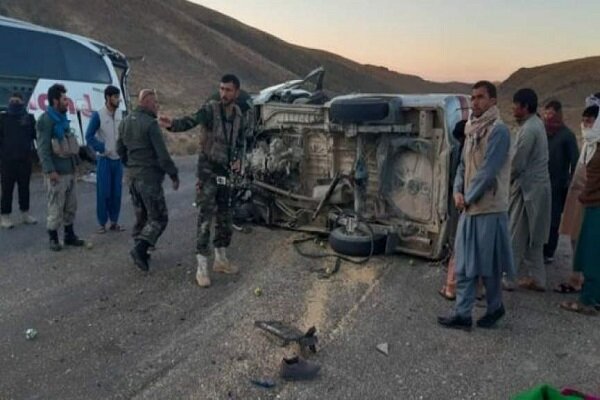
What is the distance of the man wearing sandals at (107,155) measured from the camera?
7137 mm

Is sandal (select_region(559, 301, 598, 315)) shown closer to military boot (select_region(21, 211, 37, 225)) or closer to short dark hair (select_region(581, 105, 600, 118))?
short dark hair (select_region(581, 105, 600, 118))

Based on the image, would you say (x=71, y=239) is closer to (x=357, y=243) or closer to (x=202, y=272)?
(x=202, y=272)

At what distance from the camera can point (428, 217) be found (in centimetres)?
609

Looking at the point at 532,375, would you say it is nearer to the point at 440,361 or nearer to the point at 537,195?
the point at 440,361

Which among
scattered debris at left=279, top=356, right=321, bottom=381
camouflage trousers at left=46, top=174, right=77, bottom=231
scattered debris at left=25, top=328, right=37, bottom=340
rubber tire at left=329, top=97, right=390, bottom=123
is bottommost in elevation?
scattered debris at left=25, top=328, right=37, bottom=340

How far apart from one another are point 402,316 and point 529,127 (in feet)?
6.75

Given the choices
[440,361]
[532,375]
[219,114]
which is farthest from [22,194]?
[532,375]

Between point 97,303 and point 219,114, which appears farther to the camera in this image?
point 219,114

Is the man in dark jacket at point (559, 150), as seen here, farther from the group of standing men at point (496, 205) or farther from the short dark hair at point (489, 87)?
the short dark hair at point (489, 87)

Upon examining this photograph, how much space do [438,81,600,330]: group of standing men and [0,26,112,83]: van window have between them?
1033cm

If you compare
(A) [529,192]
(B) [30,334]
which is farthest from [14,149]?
(A) [529,192]

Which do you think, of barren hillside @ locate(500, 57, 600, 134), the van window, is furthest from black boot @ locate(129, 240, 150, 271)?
barren hillside @ locate(500, 57, 600, 134)

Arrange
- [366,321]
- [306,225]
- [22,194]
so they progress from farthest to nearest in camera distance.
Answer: [22,194]
[306,225]
[366,321]

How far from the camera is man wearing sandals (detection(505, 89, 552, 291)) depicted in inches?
204
